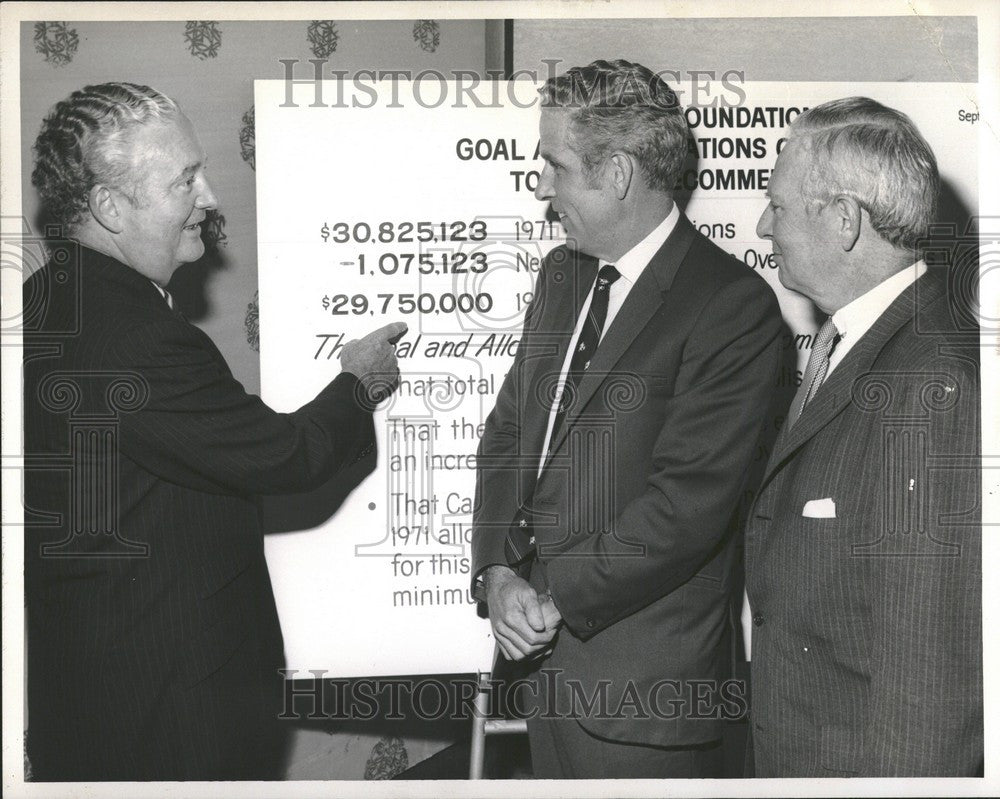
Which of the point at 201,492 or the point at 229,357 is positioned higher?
the point at 229,357

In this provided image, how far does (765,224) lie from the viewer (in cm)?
230

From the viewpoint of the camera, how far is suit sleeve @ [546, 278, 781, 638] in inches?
83.9

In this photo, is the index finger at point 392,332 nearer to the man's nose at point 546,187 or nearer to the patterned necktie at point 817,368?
the man's nose at point 546,187

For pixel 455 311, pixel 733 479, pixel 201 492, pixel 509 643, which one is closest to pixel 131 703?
pixel 201 492

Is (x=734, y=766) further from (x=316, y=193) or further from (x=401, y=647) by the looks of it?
(x=316, y=193)

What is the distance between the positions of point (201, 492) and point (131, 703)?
20.4 inches

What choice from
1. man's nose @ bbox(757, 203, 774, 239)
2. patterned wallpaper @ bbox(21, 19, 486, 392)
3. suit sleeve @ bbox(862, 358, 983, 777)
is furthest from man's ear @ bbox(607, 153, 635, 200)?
suit sleeve @ bbox(862, 358, 983, 777)

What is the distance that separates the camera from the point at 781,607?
204 cm

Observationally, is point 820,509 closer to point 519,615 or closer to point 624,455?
point 624,455

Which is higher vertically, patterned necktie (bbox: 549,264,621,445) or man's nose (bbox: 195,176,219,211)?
man's nose (bbox: 195,176,219,211)

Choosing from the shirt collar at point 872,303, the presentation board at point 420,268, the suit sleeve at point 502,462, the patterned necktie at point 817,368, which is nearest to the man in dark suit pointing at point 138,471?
the presentation board at point 420,268

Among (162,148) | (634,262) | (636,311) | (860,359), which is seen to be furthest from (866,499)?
(162,148)

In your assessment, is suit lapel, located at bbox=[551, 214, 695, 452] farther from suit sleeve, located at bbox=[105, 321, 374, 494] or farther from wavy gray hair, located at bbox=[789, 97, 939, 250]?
suit sleeve, located at bbox=[105, 321, 374, 494]

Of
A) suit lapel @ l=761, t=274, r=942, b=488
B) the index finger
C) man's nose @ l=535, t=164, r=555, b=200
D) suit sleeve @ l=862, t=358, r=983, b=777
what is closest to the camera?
suit sleeve @ l=862, t=358, r=983, b=777
